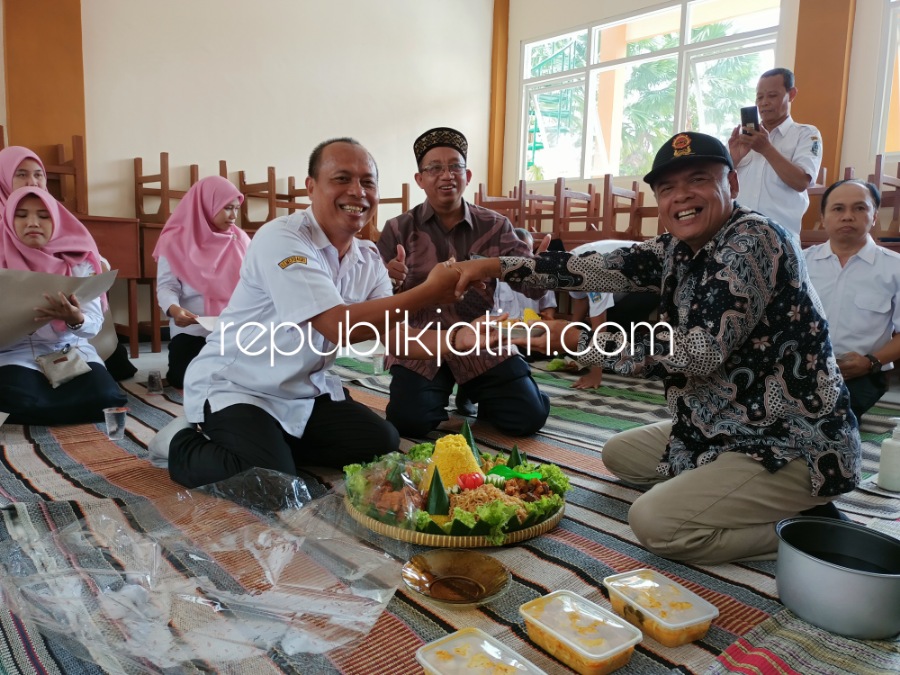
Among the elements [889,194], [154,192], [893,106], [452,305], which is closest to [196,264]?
[452,305]

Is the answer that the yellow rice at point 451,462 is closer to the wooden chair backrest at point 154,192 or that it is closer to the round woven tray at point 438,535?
the round woven tray at point 438,535

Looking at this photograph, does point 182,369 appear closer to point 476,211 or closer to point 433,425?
point 433,425

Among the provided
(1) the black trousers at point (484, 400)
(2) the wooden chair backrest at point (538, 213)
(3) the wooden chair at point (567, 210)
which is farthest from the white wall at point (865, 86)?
(1) the black trousers at point (484, 400)

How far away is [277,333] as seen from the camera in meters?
2.05

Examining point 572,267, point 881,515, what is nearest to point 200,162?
point 572,267

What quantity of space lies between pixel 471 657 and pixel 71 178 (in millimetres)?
5248

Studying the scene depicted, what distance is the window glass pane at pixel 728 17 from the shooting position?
6.70m

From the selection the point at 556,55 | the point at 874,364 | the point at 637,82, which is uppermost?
the point at 556,55

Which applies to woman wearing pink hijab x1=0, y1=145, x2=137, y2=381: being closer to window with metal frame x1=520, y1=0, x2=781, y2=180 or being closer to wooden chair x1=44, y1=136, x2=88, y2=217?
wooden chair x1=44, y1=136, x2=88, y2=217

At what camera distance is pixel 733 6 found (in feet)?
23.0

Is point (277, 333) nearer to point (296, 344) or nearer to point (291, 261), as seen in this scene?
point (296, 344)

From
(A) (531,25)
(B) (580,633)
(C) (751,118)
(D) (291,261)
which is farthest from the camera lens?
(A) (531,25)

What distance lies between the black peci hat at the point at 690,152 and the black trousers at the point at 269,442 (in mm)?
1255

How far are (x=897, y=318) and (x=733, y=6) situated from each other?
216 inches
